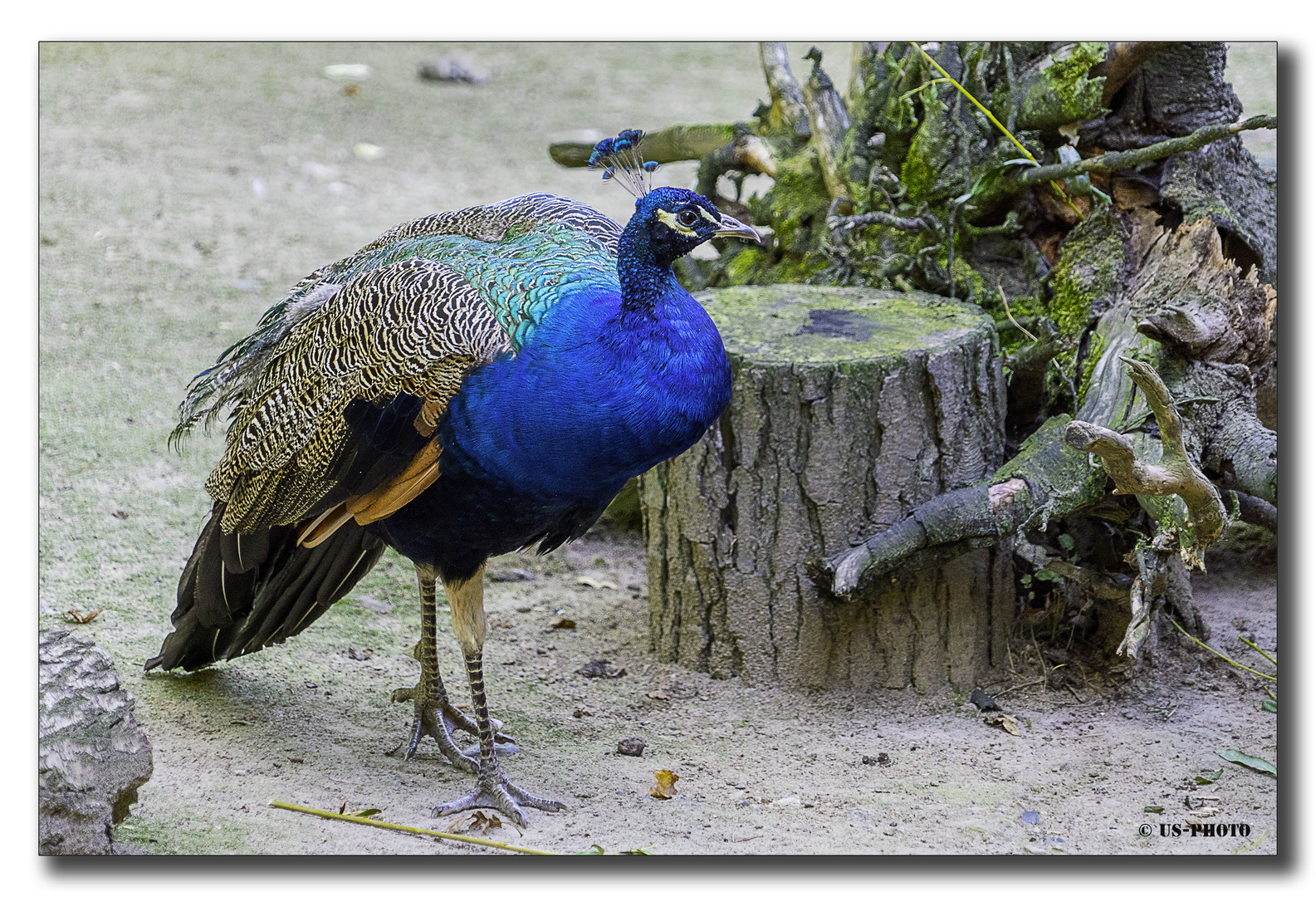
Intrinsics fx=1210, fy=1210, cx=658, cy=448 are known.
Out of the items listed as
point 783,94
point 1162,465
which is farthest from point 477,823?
point 783,94

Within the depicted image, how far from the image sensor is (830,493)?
11.9 ft

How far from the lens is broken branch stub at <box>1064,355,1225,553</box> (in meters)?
2.91

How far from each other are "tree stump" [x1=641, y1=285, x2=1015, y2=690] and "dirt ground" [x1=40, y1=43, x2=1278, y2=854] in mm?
142

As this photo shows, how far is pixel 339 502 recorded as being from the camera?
3.16m

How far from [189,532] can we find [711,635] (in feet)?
6.82

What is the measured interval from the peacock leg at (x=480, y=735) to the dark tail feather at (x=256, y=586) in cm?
42

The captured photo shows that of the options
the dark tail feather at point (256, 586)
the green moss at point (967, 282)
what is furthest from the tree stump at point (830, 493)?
the dark tail feather at point (256, 586)

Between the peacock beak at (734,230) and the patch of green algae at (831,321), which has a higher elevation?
the peacock beak at (734,230)

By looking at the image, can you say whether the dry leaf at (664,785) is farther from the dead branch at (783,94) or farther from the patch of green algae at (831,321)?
the dead branch at (783,94)

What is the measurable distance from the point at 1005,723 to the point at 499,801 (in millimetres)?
1553

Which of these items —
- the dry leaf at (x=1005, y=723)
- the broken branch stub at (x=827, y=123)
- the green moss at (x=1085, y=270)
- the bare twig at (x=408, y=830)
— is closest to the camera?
the bare twig at (x=408, y=830)

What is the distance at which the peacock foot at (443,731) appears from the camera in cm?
352

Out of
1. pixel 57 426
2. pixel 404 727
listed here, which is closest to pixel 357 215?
pixel 57 426

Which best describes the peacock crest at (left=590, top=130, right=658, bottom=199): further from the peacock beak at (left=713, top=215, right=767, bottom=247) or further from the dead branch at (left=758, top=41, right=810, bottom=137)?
the dead branch at (left=758, top=41, right=810, bottom=137)
